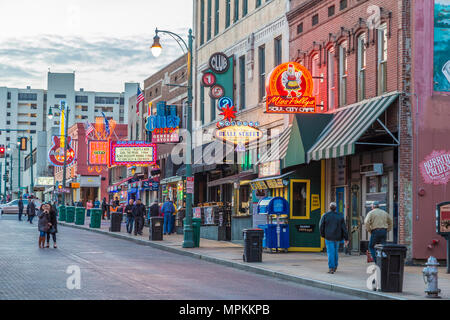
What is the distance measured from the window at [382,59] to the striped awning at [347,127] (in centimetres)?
47

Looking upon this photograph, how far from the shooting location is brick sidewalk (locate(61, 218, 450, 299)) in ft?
53.0

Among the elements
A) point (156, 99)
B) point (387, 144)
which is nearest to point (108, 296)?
point (387, 144)

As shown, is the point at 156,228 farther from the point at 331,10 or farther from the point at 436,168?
the point at 436,168

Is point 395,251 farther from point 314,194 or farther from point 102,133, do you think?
point 102,133

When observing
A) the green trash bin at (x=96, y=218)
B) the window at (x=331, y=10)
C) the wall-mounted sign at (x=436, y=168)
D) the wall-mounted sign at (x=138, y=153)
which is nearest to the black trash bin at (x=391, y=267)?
the wall-mounted sign at (x=436, y=168)

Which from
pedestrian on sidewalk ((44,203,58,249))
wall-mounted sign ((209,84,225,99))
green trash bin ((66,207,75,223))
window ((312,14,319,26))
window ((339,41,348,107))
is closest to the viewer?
window ((339,41,348,107))

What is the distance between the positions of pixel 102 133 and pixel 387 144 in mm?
55585

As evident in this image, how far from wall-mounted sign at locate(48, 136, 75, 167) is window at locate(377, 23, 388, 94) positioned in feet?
185

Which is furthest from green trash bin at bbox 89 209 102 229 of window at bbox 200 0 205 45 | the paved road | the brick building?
the brick building

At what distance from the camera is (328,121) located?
26250mm

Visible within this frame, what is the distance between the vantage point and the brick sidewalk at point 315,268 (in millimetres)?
16156

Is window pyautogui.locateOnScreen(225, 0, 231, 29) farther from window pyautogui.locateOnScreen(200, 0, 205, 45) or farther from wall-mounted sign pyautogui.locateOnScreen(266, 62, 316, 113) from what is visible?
wall-mounted sign pyautogui.locateOnScreen(266, 62, 316, 113)

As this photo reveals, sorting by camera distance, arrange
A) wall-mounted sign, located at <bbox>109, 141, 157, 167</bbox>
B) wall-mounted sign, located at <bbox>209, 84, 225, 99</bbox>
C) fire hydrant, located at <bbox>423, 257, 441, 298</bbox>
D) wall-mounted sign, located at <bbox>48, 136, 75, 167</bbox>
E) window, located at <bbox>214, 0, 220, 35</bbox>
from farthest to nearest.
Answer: wall-mounted sign, located at <bbox>48, 136, 75, 167</bbox> → wall-mounted sign, located at <bbox>109, 141, 157, 167</bbox> → window, located at <bbox>214, 0, 220, 35</bbox> → wall-mounted sign, located at <bbox>209, 84, 225, 99</bbox> → fire hydrant, located at <bbox>423, 257, 441, 298</bbox>

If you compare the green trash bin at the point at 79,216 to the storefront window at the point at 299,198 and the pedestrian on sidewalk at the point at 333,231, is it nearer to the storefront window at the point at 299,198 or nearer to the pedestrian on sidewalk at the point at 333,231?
the storefront window at the point at 299,198
